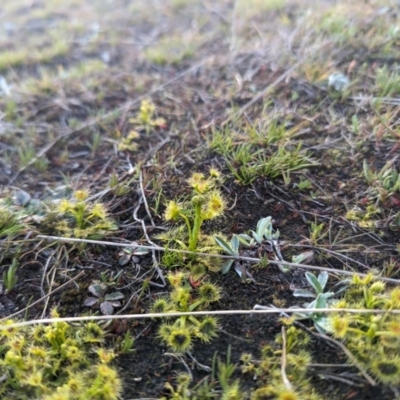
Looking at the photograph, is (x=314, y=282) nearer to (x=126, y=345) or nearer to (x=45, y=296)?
(x=126, y=345)

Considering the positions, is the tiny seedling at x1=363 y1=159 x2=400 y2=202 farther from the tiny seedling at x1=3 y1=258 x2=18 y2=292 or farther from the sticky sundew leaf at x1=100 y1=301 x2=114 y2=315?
the tiny seedling at x1=3 y1=258 x2=18 y2=292

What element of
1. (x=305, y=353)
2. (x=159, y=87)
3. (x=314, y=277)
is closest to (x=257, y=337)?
(x=305, y=353)

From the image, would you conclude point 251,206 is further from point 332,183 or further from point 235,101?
point 235,101

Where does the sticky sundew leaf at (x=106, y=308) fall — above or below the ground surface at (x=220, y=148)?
below

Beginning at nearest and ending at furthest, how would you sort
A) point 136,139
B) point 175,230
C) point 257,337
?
point 257,337, point 175,230, point 136,139

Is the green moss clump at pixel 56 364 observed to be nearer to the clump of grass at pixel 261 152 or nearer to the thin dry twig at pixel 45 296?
the thin dry twig at pixel 45 296

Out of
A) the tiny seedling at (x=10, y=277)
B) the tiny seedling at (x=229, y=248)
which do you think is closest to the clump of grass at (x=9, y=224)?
the tiny seedling at (x=10, y=277)

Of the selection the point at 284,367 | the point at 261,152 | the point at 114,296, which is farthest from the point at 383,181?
the point at 114,296
